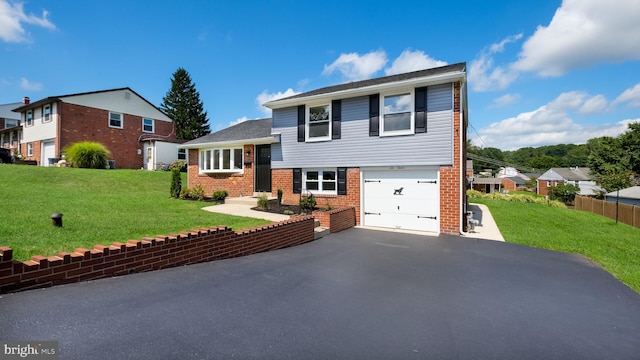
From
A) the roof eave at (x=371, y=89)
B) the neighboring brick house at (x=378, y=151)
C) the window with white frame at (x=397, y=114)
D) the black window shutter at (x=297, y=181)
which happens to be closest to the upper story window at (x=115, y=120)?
the neighboring brick house at (x=378, y=151)

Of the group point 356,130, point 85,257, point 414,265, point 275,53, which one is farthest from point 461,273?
point 275,53

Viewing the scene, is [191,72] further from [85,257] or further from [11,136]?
[85,257]

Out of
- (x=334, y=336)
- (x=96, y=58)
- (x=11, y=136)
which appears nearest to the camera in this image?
(x=334, y=336)

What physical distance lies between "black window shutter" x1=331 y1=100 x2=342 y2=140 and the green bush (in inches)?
722

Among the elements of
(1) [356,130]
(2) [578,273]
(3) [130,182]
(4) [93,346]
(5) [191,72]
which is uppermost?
(5) [191,72]

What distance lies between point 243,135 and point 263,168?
95.6 inches

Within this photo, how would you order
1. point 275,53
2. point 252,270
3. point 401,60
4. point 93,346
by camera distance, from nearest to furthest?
point 93,346 → point 252,270 → point 275,53 → point 401,60

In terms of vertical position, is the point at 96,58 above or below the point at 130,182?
above

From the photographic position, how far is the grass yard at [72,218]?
16.3 ft

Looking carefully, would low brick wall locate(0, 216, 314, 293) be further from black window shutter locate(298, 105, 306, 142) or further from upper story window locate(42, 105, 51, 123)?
upper story window locate(42, 105, 51, 123)

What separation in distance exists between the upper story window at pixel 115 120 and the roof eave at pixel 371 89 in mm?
19216

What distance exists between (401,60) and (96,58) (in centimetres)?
1559

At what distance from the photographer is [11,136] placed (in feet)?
91.3

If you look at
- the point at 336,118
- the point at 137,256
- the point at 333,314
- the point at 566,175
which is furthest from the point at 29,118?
the point at 566,175
